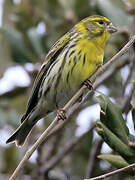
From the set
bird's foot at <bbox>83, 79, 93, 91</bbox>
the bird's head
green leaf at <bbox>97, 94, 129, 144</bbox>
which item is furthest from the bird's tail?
green leaf at <bbox>97, 94, 129, 144</bbox>

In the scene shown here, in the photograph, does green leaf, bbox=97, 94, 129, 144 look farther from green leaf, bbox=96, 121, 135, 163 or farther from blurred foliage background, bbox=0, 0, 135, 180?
blurred foliage background, bbox=0, 0, 135, 180

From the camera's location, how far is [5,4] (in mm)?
5141

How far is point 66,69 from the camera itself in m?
3.86

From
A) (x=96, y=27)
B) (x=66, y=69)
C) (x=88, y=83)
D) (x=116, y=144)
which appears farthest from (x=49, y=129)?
(x=96, y=27)

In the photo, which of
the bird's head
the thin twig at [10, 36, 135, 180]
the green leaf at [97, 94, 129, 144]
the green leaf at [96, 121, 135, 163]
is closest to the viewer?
the thin twig at [10, 36, 135, 180]

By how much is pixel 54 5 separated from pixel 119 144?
3.02m

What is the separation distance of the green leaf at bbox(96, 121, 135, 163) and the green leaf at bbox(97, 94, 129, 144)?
0.08 m

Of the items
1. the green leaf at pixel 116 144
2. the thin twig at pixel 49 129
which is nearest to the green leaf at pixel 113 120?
the green leaf at pixel 116 144

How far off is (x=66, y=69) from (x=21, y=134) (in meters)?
0.69

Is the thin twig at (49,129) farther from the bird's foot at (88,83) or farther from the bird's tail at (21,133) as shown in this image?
the bird's tail at (21,133)

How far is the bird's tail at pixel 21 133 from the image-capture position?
3.67 m

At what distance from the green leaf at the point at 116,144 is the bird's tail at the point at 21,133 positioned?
118 centimetres

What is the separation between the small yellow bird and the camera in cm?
380

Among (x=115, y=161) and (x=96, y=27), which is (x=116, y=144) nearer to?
(x=115, y=161)
